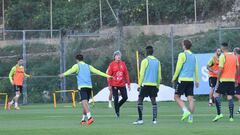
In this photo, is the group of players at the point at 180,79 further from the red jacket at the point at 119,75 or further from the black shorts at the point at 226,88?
the red jacket at the point at 119,75

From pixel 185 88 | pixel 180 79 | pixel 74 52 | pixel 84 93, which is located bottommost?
pixel 84 93

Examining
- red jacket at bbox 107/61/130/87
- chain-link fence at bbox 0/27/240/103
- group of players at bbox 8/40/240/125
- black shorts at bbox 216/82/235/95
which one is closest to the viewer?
group of players at bbox 8/40/240/125

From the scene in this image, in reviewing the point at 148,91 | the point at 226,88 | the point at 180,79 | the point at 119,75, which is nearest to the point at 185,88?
the point at 180,79

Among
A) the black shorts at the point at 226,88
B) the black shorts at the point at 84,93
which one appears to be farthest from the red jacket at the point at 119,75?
the black shorts at the point at 226,88

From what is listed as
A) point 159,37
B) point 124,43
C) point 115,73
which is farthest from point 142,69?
point 159,37

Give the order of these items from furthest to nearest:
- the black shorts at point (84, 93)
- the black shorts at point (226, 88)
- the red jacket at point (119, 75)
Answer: the red jacket at point (119, 75), the black shorts at point (84, 93), the black shorts at point (226, 88)

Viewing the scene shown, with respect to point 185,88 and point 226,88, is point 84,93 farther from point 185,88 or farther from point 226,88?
point 226,88

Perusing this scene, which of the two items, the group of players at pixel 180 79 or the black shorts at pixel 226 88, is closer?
the group of players at pixel 180 79

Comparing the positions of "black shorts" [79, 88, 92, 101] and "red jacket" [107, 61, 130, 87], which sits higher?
"red jacket" [107, 61, 130, 87]

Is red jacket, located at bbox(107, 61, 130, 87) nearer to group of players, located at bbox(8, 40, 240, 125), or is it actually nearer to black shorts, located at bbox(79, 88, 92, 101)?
group of players, located at bbox(8, 40, 240, 125)

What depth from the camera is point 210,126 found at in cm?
1794

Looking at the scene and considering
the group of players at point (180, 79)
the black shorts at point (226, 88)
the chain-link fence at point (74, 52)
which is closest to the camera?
the group of players at point (180, 79)

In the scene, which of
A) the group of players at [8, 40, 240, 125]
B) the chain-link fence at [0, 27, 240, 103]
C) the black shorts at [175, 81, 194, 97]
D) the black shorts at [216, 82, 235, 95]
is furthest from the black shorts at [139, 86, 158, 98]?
the chain-link fence at [0, 27, 240, 103]

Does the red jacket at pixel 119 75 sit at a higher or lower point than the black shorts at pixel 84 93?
higher
